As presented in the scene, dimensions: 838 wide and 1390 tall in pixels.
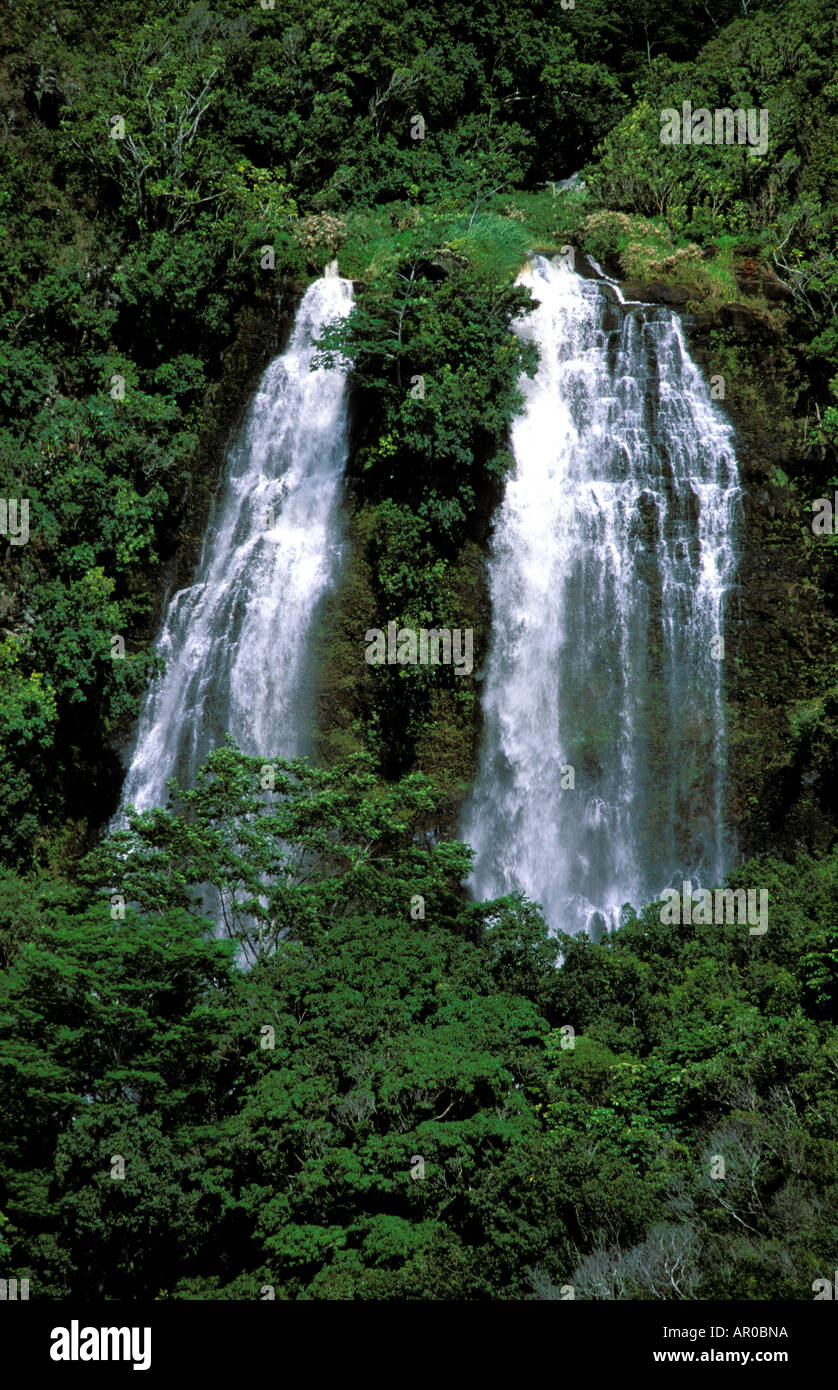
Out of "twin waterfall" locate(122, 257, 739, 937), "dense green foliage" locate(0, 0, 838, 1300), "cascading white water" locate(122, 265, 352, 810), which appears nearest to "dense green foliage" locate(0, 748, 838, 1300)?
"dense green foliage" locate(0, 0, 838, 1300)

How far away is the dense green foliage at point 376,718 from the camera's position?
1264 cm

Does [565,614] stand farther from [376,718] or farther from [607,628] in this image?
[376,718]

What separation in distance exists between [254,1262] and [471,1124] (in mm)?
3329

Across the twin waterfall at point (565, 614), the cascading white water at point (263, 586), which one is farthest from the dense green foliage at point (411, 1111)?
the cascading white water at point (263, 586)

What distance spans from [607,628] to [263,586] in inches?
Result: 306

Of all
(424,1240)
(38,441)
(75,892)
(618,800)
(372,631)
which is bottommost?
(424,1240)

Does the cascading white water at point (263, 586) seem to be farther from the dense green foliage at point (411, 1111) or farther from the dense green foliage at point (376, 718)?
the dense green foliage at point (411, 1111)

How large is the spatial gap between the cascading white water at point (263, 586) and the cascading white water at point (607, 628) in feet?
14.1

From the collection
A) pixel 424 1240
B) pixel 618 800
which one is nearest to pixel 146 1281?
pixel 424 1240

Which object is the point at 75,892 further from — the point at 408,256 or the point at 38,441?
the point at 408,256

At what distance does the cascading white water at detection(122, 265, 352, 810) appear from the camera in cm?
2372

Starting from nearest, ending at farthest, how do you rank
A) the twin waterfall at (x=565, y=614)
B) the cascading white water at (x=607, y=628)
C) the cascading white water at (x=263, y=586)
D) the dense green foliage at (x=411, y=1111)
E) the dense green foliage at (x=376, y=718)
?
1. the dense green foliage at (x=411, y=1111)
2. the dense green foliage at (x=376, y=718)
3. the cascading white water at (x=607, y=628)
4. the twin waterfall at (x=565, y=614)
5. the cascading white water at (x=263, y=586)

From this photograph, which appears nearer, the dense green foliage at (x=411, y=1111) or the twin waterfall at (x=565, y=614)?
the dense green foliage at (x=411, y=1111)

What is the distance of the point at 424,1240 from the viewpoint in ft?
39.0
